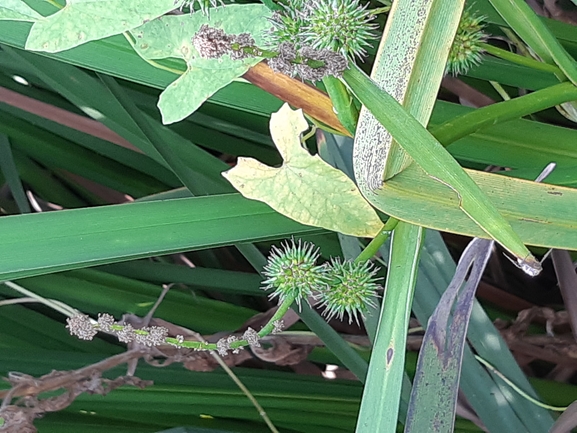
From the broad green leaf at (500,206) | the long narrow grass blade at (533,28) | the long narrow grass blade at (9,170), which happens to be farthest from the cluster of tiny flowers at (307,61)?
the long narrow grass blade at (9,170)

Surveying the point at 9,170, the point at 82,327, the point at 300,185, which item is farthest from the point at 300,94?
the point at 9,170

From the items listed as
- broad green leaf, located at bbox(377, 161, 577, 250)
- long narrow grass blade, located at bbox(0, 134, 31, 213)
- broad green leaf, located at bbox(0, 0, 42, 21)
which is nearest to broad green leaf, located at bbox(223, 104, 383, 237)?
broad green leaf, located at bbox(377, 161, 577, 250)

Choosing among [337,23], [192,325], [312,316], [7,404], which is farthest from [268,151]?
[337,23]

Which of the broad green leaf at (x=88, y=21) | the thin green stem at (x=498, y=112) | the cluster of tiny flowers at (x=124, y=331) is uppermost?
the thin green stem at (x=498, y=112)

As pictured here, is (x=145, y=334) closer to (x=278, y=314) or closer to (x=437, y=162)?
(x=278, y=314)

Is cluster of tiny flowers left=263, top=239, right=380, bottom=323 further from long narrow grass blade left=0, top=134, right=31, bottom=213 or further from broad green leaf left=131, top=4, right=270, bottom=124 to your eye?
long narrow grass blade left=0, top=134, right=31, bottom=213

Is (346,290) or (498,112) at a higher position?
(498,112)

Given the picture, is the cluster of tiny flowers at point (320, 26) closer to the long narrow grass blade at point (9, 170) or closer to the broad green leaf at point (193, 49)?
the broad green leaf at point (193, 49)
